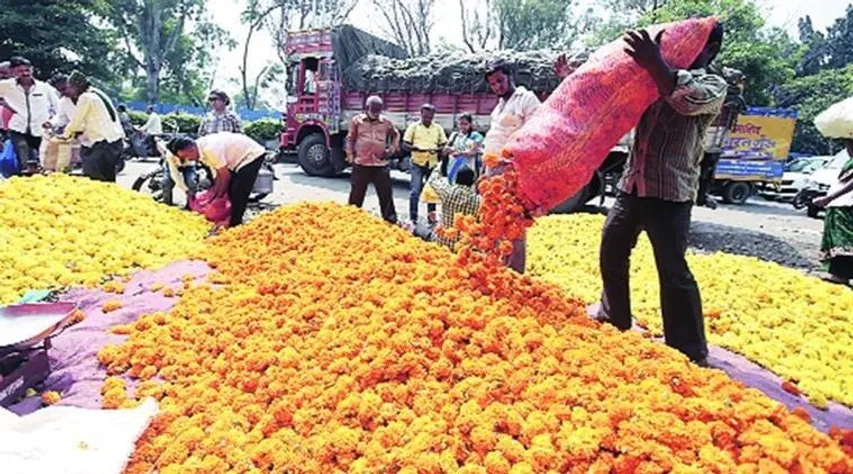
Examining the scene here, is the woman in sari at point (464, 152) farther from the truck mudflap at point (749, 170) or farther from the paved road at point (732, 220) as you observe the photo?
the truck mudflap at point (749, 170)

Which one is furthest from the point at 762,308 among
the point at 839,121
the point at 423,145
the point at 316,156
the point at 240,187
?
the point at 316,156

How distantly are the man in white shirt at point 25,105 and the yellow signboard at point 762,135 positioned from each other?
15437 millimetres

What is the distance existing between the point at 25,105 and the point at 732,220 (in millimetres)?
11811

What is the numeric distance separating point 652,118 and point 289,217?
3428 millimetres

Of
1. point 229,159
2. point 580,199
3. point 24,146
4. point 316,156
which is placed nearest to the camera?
point 229,159

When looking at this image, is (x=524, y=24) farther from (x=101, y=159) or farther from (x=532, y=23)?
(x=101, y=159)

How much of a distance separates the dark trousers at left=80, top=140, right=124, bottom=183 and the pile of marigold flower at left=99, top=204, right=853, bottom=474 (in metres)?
4.63

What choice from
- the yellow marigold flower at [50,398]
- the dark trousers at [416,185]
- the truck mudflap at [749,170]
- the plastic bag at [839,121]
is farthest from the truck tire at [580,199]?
the yellow marigold flower at [50,398]

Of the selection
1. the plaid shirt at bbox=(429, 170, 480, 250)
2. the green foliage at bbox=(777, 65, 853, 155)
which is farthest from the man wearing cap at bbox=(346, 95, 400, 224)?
the green foliage at bbox=(777, 65, 853, 155)

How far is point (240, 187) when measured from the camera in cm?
685

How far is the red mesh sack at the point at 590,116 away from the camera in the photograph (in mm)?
3029

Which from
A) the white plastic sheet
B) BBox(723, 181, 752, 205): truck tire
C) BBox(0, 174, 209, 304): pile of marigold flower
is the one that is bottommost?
BBox(723, 181, 752, 205): truck tire

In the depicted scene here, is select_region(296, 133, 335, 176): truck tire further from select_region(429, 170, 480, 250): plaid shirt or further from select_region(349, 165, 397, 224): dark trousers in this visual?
select_region(429, 170, 480, 250): plaid shirt

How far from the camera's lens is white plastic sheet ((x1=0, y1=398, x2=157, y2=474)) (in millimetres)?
2188
